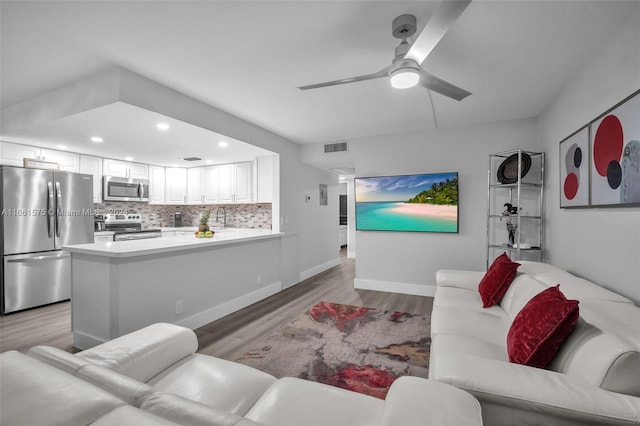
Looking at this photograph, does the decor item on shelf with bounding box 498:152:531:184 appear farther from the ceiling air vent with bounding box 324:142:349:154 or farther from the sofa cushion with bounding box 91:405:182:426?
the sofa cushion with bounding box 91:405:182:426

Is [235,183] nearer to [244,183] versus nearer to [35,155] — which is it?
[244,183]

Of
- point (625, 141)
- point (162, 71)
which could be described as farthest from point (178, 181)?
point (625, 141)

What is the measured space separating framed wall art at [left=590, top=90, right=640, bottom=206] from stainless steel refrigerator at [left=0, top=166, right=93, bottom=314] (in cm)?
568

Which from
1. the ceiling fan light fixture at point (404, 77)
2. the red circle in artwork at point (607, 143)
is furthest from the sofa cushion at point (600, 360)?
the ceiling fan light fixture at point (404, 77)

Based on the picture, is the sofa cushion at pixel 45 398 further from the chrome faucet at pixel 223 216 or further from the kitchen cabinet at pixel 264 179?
the chrome faucet at pixel 223 216

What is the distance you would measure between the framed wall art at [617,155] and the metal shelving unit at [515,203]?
1.16 m

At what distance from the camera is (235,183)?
207 inches

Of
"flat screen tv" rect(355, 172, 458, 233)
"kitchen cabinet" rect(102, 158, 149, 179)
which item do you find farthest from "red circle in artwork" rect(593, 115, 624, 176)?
"kitchen cabinet" rect(102, 158, 149, 179)

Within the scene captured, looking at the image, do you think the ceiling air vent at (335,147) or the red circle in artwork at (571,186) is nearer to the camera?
the red circle in artwork at (571,186)

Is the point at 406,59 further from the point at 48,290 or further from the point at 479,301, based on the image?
the point at 48,290

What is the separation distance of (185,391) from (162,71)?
2419 mm

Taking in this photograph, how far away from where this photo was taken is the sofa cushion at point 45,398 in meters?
0.61

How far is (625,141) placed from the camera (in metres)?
1.72

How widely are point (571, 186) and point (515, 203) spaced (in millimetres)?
1259
